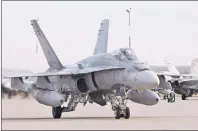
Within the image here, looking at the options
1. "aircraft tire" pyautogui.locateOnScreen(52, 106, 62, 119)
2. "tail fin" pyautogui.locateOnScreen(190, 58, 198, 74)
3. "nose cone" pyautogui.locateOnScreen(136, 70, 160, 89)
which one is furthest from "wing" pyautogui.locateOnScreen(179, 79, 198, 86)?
"nose cone" pyautogui.locateOnScreen(136, 70, 160, 89)

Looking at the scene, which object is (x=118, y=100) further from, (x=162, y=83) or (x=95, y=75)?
(x=162, y=83)

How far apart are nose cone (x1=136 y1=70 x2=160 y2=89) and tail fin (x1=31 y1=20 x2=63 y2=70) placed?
17.4 ft

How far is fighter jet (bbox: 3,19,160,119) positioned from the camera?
2036 centimetres

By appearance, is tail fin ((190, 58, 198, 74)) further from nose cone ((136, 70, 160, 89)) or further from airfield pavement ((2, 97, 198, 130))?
nose cone ((136, 70, 160, 89))

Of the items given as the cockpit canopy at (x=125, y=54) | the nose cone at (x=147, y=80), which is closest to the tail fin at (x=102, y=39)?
the cockpit canopy at (x=125, y=54)

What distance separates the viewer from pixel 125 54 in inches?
825

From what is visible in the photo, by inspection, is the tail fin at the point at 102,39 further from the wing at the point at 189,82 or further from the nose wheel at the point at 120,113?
the wing at the point at 189,82

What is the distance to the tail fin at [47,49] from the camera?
79.5ft

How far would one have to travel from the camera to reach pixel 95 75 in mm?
21938

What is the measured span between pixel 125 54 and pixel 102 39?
5943 millimetres

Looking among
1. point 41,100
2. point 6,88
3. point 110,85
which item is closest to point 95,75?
point 110,85

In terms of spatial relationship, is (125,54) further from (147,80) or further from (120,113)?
(120,113)

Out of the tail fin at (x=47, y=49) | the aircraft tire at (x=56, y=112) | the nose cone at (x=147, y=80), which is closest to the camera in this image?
the nose cone at (x=147, y=80)

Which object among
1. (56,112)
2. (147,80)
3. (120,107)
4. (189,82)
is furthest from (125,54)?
(189,82)
